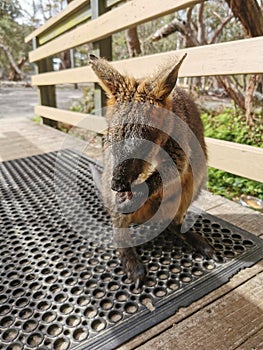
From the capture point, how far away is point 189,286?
3.41ft

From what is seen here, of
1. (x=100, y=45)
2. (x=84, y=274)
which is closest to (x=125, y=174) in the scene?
(x=84, y=274)

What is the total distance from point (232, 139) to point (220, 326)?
2.44 meters

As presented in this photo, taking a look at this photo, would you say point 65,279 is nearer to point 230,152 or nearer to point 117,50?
point 230,152

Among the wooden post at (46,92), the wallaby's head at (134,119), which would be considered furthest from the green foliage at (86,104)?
the wallaby's head at (134,119)

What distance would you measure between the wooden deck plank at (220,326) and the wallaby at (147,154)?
0.23 metres

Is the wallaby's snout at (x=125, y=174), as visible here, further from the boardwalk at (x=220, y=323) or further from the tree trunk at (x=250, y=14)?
the tree trunk at (x=250, y=14)

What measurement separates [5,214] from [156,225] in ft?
2.73

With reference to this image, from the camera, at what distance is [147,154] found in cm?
96

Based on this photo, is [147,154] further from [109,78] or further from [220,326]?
[220,326]

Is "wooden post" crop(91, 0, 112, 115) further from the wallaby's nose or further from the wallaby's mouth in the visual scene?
the wallaby's nose

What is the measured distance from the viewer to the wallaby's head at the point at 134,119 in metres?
0.91

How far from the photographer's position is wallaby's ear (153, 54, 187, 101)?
0.93m

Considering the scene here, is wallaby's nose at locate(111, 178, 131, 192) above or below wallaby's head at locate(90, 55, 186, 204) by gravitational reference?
below

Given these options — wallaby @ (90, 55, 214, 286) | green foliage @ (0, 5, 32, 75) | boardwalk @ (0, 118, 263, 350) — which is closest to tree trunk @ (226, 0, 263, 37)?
wallaby @ (90, 55, 214, 286)
